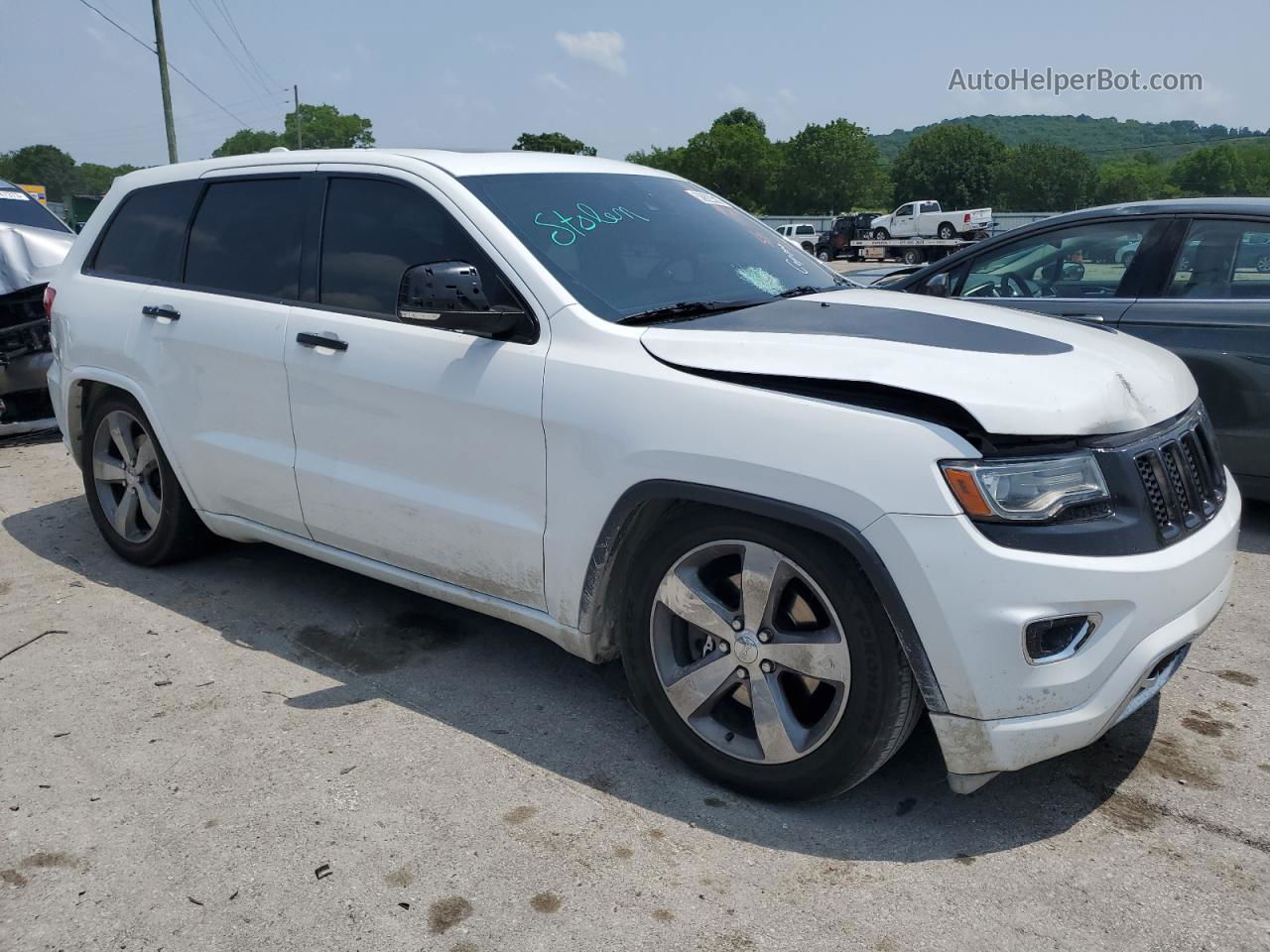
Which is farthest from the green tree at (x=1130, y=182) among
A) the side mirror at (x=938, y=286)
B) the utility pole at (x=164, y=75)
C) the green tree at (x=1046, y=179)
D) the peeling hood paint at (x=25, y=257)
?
Answer: the peeling hood paint at (x=25, y=257)

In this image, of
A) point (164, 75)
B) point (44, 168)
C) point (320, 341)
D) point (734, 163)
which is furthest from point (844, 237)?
point (44, 168)

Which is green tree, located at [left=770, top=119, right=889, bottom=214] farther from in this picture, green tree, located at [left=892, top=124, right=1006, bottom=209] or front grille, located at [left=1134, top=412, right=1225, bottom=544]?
front grille, located at [left=1134, top=412, right=1225, bottom=544]

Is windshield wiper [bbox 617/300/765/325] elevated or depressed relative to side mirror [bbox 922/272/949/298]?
elevated

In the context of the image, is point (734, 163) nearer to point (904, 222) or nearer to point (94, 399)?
point (904, 222)

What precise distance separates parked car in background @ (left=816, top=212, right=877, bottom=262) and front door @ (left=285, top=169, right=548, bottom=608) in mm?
44058

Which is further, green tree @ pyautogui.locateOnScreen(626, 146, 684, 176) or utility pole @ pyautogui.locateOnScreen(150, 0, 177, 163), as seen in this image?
green tree @ pyautogui.locateOnScreen(626, 146, 684, 176)

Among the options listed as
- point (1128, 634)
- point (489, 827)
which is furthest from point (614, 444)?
point (1128, 634)

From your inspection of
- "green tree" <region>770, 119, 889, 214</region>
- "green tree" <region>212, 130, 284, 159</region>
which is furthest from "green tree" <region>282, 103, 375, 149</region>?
"green tree" <region>770, 119, 889, 214</region>

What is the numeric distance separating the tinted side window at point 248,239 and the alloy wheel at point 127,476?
83 centimetres

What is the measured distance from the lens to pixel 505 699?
3.58m

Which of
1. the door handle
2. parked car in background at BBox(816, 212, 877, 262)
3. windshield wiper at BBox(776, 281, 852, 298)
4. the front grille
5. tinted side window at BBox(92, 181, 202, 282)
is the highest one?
tinted side window at BBox(92, 181, 202, 282)

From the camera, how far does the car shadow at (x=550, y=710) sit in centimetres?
282

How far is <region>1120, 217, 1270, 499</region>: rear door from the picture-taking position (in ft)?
16.1

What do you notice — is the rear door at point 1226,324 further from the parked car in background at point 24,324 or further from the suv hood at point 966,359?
the parked car in background at point 24,324
